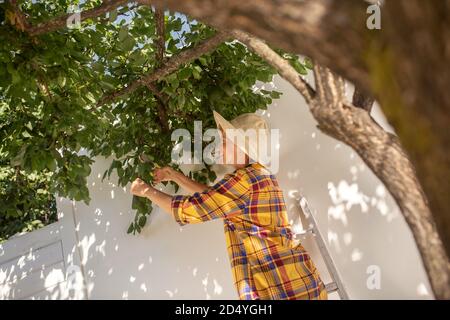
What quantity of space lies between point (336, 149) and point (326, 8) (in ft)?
6.91

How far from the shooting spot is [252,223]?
6.21 feet

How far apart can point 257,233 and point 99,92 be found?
4.05ft

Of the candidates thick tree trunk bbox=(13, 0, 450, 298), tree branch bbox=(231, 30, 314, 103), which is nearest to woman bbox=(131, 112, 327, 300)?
tree branch bbox=(231, 30, 314, 103)

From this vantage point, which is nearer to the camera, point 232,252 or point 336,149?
point 232,252

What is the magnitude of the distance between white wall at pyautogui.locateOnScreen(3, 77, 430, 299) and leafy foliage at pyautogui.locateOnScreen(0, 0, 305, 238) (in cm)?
27

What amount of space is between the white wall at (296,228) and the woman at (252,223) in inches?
27.4

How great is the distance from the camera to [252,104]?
9.45ft

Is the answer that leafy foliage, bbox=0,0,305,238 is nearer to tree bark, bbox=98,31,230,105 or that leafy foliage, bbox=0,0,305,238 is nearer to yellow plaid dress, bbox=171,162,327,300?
tree bark, bbox=98,31,230,105

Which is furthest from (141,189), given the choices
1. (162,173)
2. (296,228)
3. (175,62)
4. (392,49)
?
(392,49)

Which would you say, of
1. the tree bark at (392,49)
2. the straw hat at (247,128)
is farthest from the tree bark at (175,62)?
the tree bark at (392,49)

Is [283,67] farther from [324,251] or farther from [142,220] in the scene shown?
[142,220]

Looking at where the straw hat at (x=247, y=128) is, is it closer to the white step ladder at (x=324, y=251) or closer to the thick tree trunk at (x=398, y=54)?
the white step ladder at (x=324, y=251)
